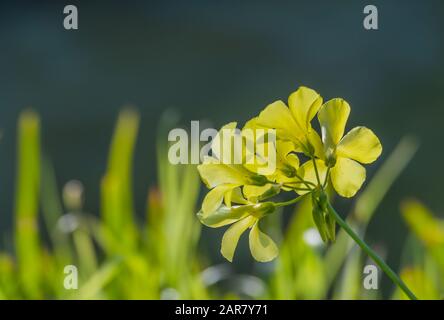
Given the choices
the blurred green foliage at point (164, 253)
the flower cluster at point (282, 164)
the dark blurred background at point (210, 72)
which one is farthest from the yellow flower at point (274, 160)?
the dark blurred background at point (210, 72)

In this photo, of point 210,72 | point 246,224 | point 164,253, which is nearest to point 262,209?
point 246,224

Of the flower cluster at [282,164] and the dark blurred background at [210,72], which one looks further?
the dark blurred background at [210,72]

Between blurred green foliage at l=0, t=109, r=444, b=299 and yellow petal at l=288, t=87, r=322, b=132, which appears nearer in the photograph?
yellow petal at l=288, t=87, r=322, b=132

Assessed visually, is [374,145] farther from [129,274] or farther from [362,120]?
[362,120]

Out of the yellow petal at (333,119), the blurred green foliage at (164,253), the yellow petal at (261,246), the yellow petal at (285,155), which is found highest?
the yellow petal at (333,119)

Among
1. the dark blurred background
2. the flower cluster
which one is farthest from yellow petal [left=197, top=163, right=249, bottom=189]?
the dark blurred background

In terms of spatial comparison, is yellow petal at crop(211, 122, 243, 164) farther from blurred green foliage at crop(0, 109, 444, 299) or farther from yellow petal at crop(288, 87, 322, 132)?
blurred green foliage at crop(0, 109, 444, 299)

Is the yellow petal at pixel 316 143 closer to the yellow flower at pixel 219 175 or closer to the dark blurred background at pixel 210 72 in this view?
the yellow flower at pixel 219 175
